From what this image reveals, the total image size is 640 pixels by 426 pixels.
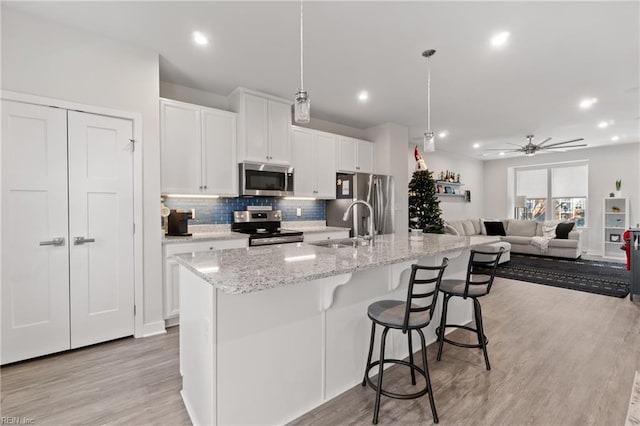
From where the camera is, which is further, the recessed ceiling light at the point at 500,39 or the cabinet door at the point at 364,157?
the cabinet door at the point at 364,157

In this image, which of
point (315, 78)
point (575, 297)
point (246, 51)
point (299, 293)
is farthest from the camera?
point (575, 297)

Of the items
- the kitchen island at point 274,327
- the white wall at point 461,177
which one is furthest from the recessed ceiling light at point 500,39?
the white wall at point 461,177

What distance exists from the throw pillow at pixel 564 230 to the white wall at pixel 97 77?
8270mm

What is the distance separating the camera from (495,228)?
7.91m

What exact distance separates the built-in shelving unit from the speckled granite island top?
557 cm

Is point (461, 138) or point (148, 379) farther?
point (461, 138)

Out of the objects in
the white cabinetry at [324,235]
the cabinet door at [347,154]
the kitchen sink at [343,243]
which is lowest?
the white cabinetry at [324,235]

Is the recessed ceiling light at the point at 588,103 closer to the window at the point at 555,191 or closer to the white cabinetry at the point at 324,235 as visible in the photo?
the white cabinetry at the point at 324,235

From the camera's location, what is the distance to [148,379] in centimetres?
214

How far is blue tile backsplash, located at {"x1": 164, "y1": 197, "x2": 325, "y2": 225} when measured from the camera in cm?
369

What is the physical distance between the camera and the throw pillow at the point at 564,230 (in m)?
6.86

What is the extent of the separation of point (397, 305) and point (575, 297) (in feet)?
12.3

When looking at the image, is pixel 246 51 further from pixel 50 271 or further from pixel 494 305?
pixel 494 305

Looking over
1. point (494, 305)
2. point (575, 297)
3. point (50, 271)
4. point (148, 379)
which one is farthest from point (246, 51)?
point (575, 297)
